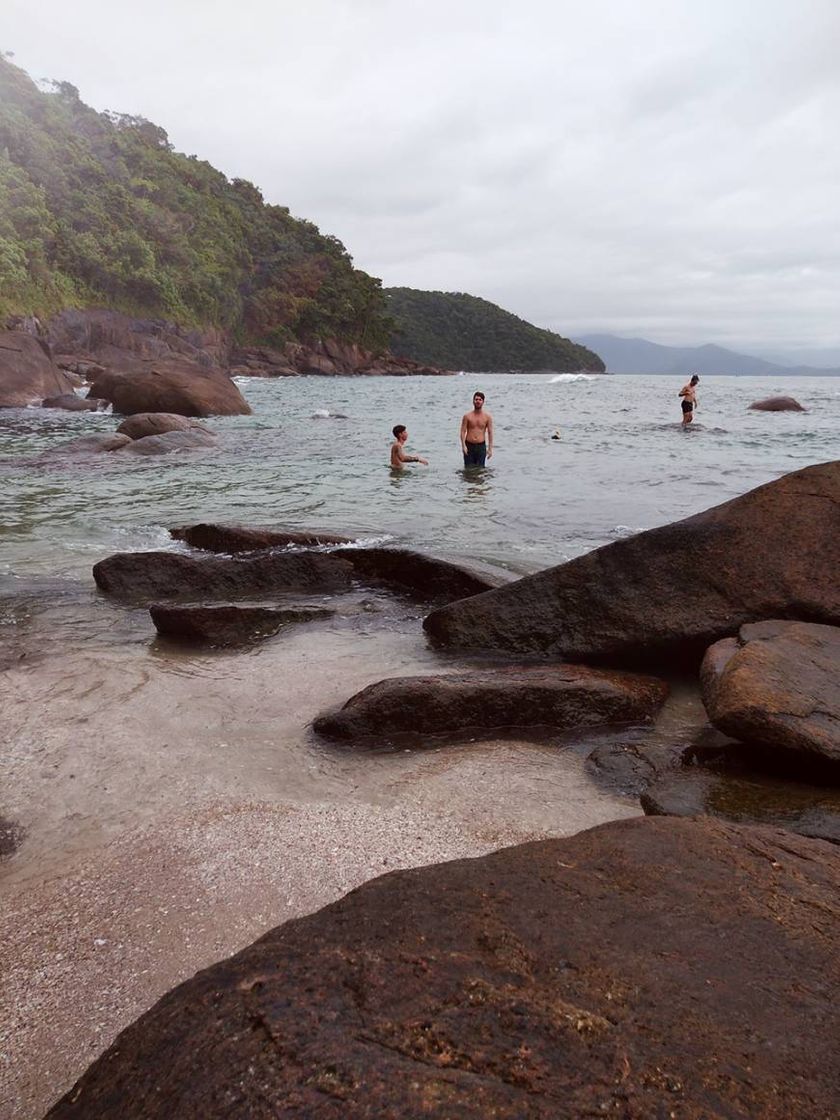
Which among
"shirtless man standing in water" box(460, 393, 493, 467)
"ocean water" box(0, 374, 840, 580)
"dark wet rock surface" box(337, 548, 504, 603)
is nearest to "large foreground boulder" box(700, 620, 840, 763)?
"dark wet rock surface" box(337, 548, 504, 603)

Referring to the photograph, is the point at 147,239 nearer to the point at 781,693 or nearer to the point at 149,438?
the point at 149,438

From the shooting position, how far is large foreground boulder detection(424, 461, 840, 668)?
4.45 metres

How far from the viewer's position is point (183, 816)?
2.96 m

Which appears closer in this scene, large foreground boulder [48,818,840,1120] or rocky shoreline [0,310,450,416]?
large foreground boulder [48,818,840,1120]

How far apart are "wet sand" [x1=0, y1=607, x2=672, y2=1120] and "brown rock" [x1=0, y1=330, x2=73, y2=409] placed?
2284cm

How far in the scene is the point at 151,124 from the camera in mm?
65312

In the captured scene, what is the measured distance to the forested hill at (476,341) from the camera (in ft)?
365

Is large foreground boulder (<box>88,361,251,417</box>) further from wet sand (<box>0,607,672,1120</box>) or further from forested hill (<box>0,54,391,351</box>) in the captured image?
wet sand (<box>0,607,672,1120</box>)

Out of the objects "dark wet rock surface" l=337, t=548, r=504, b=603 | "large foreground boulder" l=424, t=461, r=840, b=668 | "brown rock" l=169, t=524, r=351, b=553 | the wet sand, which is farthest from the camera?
"brown rock" l=169, t=524, r=351, b=553

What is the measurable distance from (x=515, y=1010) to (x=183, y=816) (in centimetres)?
193

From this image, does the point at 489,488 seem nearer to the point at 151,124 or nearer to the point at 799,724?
the point at 799,724

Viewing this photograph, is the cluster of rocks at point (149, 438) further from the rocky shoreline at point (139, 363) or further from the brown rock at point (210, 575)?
the brown rock at point (210, 575)

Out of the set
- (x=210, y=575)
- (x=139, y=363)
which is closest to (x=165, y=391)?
(x=139, y=363)

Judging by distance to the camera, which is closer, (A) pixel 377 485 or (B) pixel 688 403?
(A) pixel 377 485
